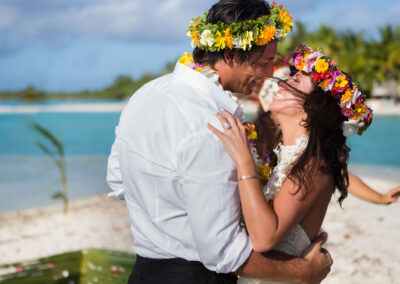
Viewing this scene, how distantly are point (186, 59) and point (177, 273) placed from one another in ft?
2.50

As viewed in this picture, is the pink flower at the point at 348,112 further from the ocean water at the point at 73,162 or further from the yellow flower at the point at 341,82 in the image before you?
the ocean water at the point at 73,162

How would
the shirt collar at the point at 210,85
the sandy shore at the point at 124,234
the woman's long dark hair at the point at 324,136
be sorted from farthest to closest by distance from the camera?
the sandy shore at the point at 124,234
the woman's long dark hair at the point at 324,136
the shirt collar at the point at 210,85

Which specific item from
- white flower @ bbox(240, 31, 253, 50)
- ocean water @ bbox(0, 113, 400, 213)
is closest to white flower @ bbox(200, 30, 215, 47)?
white flower @ bbox(240, 31, 253, 50)

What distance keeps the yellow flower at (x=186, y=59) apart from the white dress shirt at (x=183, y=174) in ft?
0.13

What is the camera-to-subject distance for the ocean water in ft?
37.0

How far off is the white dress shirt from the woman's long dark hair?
1.46ft

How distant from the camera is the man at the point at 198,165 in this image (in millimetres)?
1389

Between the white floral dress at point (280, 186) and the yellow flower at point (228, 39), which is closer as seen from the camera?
the yellow flower at point (228, 39)

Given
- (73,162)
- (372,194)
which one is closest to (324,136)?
(372,194)

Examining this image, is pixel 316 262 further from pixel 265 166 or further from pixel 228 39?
pixel 228 39

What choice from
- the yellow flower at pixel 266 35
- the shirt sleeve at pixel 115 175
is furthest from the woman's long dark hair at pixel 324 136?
the shirt sleeve at pixel 115 175

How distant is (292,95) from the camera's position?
1.99 meters

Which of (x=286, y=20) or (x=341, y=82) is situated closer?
(x=286, y=20)

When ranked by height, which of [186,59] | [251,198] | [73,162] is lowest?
[73,162]
